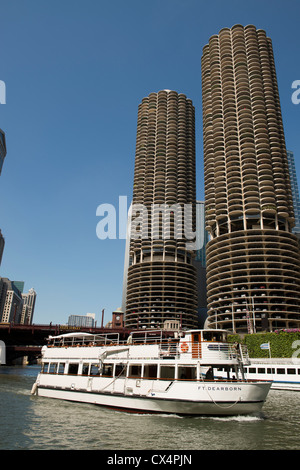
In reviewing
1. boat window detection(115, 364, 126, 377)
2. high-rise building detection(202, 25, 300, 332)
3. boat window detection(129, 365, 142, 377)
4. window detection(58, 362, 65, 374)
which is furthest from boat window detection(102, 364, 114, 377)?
high-rise building detection(202, 25, 300, 332)

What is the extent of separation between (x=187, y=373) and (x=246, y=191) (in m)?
109

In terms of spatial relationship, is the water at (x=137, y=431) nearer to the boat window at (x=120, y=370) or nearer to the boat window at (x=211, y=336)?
the boat window at (x=120, y=370)

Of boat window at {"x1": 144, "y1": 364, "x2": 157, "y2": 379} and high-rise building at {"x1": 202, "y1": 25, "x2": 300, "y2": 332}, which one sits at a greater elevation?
high-rise building at {"x1": 202, "y1": 25, "x2": 300, "y2": 332}

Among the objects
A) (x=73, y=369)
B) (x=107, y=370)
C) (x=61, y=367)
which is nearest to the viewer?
(x=107, y=370)

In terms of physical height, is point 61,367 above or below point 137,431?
above

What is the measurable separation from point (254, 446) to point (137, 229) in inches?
6029

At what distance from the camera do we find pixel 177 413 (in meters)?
26.8

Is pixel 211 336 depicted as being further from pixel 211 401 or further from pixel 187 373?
pixel 211 401

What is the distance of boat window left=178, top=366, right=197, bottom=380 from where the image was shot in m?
29.0

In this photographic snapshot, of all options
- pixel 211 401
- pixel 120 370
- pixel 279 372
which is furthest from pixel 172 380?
pixel 279 372

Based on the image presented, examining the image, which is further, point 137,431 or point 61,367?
point 61,367

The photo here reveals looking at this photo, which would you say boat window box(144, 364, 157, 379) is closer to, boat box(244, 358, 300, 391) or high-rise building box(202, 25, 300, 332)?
boat box(244, 358, 300, 391)

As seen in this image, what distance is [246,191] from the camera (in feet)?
422
